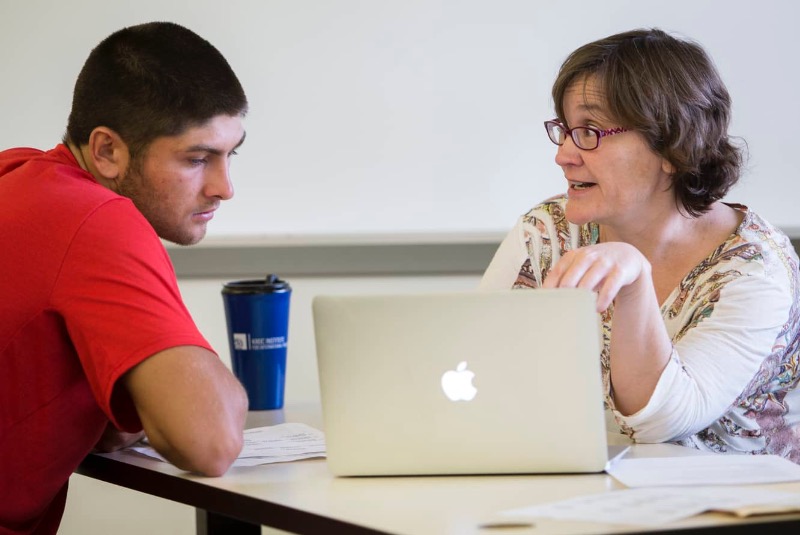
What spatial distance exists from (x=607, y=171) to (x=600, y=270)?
0.52m

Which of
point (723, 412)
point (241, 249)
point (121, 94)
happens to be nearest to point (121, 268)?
point (121, 94)

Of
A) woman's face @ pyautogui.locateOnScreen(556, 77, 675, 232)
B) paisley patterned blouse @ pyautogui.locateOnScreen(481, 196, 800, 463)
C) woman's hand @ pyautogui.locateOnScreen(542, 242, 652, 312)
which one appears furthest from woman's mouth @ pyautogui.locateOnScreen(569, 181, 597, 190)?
woman's hand @ pyautogui.locateOnScreen(542, 242, 652, 312)

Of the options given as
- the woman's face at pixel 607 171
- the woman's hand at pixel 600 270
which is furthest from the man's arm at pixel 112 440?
the woman's face at pixel 607 171

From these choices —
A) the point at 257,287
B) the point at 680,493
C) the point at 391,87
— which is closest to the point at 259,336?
the point at 257,287

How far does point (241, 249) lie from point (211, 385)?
1502 mm

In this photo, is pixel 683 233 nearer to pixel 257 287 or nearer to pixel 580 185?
pixel 580 185

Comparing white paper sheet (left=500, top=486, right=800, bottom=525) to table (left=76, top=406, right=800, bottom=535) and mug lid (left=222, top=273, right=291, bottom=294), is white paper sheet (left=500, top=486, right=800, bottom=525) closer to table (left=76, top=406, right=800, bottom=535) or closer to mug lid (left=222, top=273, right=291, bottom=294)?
table (left=76, top=406, right=800, bottom=535)

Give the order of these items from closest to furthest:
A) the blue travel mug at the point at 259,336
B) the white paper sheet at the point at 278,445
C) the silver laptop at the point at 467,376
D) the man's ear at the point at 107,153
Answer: the silver laptop at the point at 467,376, the white paper sheet at the point at 278,445, the man's ear at the point at 107,153, the blue travel mug at the point at 259,336

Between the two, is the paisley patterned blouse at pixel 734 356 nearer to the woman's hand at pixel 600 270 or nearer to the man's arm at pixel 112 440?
the woman's hand at pixel 600 270

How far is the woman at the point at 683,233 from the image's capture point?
1.69m

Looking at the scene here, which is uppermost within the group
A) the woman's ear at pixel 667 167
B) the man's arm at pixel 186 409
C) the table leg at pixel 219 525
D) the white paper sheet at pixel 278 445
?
the woman's ear at pixel 667 167

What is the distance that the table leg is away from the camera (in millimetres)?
1652

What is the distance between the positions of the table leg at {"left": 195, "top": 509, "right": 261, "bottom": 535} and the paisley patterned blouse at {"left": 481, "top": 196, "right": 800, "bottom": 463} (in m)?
0.62

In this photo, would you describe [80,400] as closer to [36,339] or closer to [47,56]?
[36,339]
